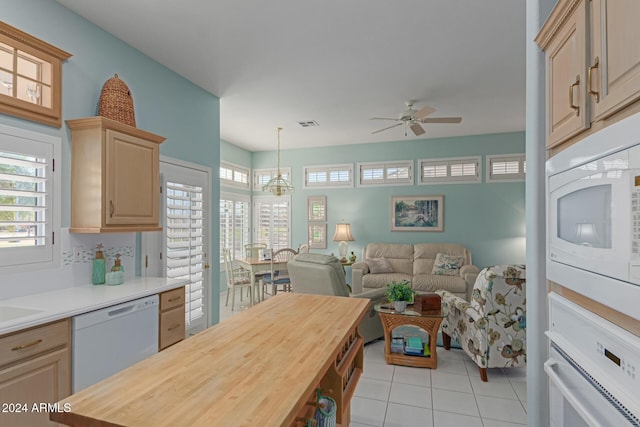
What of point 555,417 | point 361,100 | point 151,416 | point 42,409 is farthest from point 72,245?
point 361,100

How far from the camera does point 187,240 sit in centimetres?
369

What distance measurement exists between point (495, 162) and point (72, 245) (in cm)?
631

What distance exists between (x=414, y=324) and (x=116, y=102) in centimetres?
319

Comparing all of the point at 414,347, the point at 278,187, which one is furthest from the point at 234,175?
the point at 414,347

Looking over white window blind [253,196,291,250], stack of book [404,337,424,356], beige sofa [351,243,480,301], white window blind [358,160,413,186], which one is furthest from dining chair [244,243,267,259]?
stack of book [404,337,424,356]

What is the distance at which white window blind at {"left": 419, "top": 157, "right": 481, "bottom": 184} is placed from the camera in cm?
634

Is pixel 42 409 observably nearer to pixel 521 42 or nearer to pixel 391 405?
pixel 391 405

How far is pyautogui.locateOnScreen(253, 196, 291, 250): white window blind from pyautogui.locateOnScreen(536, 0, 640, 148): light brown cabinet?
621 cm

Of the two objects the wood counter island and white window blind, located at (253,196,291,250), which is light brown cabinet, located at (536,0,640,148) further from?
white window blind, located at (253,196,291,250)

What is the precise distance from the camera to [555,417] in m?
1.27

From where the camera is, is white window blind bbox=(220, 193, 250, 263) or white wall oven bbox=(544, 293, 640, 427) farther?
white window blind bbox=(220, 193, 250, 263)

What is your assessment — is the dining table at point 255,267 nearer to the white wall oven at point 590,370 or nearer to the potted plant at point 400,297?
the potted plant at point 400,297

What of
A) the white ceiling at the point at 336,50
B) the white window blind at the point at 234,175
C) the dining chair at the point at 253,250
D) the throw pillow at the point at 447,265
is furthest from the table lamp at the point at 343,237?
the white ceiling at the point at 336,50

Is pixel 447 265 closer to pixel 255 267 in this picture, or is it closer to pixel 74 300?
pixel 255 267
